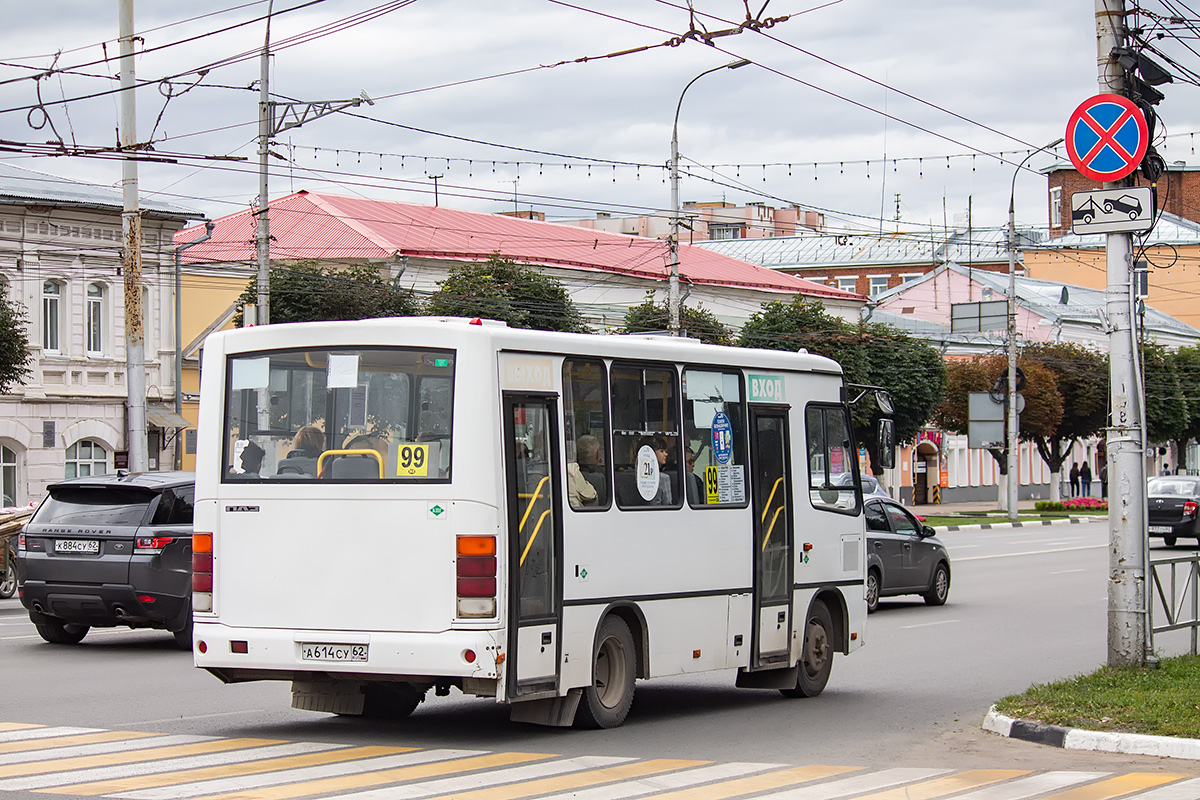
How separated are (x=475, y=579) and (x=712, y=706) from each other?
3834mm

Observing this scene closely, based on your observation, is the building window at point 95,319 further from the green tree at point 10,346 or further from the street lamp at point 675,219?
the street lamp at point 675,219

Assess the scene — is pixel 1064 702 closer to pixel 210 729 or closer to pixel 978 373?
pixel 210 729

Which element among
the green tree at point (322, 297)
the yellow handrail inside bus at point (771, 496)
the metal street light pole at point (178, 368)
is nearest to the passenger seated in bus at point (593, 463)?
the yellow handrail inside bus at point (771, 496)

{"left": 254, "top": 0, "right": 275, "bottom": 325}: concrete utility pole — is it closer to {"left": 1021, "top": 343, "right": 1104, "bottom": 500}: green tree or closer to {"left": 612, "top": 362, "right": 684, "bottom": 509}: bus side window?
{"left": 612, "top": 362, "right": 684, "bottom": 509}: bus side window

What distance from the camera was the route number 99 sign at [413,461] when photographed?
32.1 feet

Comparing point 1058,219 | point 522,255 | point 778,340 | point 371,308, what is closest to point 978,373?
point 778,340

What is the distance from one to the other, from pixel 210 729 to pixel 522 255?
47004 mm

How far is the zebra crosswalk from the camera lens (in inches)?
328

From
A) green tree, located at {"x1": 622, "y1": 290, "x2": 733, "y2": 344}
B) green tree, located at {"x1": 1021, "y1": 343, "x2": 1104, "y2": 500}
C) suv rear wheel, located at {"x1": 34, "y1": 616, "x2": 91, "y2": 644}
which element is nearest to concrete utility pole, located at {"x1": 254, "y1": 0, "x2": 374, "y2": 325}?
suv rear wheel, located at {"x1": 34, "y1": 616, "x2": 91, "y2": 644}

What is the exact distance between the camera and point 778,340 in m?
54.1

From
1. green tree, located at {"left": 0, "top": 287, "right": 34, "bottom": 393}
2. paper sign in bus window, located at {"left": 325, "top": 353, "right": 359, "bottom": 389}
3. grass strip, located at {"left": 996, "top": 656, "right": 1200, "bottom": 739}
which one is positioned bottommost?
grass strip, located at {"left": 996, "top": 656, "right": 1200, "bottom": 739}

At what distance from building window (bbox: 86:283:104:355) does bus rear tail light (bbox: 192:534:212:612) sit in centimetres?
3098

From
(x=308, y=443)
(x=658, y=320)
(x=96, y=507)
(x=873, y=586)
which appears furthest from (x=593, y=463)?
(x=658, y=320)

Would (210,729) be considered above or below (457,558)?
below
